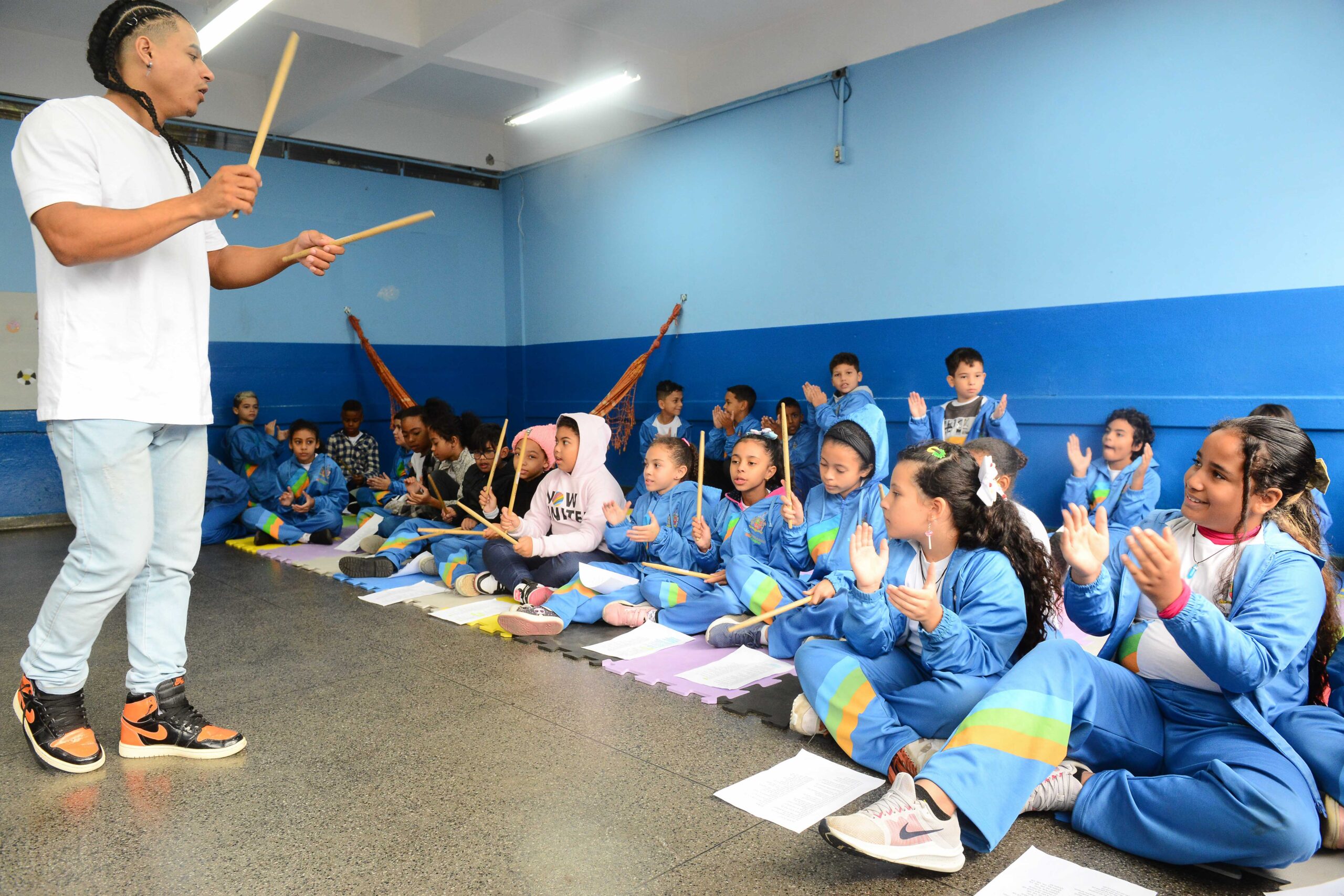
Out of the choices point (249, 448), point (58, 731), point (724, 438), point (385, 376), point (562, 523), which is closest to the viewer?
point (58, 731)

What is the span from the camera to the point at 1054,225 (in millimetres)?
4832

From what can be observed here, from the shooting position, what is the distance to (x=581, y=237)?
25.6 feet

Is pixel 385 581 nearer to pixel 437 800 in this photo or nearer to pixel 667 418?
pixel 437 800

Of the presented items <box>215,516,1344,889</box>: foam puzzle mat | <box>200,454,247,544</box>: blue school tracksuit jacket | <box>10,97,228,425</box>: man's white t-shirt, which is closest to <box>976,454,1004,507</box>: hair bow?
<box>215,516,1344,889</box>: foam puzzle mat

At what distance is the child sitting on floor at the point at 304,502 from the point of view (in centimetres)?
539

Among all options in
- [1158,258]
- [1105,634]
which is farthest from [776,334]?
[1105,634]

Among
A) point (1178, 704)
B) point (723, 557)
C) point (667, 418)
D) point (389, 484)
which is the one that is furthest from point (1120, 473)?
point (389, 484)

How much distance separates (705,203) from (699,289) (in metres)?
0.65

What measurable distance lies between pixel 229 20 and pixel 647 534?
3.86 m

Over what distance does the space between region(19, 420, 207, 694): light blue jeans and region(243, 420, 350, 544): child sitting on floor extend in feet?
11.4

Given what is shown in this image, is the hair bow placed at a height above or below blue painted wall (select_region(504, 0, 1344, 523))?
below

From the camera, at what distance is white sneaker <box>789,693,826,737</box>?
Result: 2215 millimetres

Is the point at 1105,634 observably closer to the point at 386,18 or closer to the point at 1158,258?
the point at 1158,258

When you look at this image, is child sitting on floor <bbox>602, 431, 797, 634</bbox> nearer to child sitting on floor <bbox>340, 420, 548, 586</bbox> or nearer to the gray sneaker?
the gray sneaker
